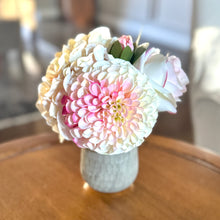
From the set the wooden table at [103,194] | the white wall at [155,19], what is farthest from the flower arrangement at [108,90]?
the white wall at [155,19]

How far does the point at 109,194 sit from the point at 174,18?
2.71 meters

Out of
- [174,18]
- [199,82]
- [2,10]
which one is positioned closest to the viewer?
[199,82]

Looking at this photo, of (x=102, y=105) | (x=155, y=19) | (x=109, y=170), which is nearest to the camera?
(x=102, y=105)

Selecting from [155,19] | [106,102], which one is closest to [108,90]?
[106,102]

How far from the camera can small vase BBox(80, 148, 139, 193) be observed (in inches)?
22.9

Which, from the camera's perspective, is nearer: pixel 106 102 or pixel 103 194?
pixel 106 102

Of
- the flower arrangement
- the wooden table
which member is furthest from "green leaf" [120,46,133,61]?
the wooden table

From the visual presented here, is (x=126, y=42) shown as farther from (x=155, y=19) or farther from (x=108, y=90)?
(x=155, y=19)

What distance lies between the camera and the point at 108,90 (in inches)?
18.8

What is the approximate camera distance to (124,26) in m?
3.64

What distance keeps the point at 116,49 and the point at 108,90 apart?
0.08 metres

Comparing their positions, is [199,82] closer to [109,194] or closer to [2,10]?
[109,194]

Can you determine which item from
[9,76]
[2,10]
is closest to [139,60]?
[9,76]

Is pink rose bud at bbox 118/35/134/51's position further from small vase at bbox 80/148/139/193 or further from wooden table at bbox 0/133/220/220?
wooden table at bbox 0/133/220/220
